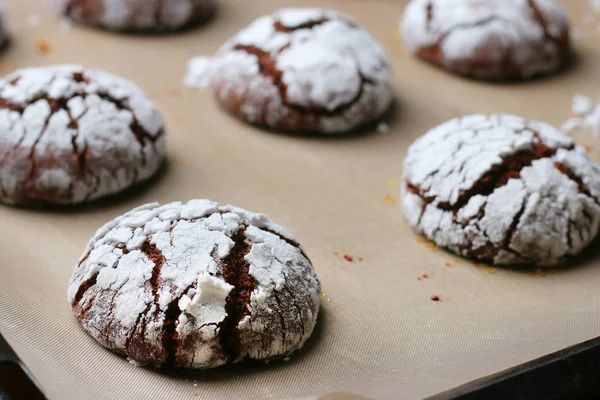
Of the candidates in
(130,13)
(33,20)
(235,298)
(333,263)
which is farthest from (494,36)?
(33,20)

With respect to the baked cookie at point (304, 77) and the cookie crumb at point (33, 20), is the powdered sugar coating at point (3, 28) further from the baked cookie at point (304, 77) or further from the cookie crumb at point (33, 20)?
the baked cookie at point (304, 77)

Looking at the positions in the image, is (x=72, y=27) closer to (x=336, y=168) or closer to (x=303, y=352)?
(x=336, y=168)

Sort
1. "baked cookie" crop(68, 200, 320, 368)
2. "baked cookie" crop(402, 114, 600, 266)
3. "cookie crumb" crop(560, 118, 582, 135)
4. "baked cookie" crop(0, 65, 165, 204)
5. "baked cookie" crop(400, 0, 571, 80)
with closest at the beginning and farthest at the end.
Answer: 1. "baked cookie" crop(68, 200, 320, 368)
2. "baked cookie" crop(402, 114, 600, 266)
3. "baked cookie" crop(0, 65, 165, 204)
4. "cookie crumb" crop(560, 118, 582, 135)
5. "baked cookie" crop(400, 0, 571, 80)

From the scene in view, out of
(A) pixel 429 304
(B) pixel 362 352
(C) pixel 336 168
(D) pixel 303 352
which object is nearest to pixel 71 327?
(D) pixel 303 352

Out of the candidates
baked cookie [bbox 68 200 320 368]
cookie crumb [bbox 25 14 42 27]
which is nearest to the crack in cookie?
baked cookie [bbox 68 200 320 368]

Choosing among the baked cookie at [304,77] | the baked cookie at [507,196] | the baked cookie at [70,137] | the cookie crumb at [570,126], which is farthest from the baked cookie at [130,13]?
the cookie crumb at [570,126]

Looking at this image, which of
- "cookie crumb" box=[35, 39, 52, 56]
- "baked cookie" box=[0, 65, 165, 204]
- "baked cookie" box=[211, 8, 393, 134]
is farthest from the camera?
"cookie crumb" box=[35, 39, 52, 56]

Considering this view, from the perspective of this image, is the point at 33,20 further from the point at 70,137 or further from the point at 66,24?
the point at 70,137

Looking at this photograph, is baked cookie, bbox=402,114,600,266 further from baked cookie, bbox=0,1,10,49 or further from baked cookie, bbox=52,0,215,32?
baked cookie, bbox=0,1,10,49
